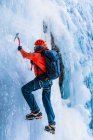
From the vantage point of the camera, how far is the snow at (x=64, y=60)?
288 inches

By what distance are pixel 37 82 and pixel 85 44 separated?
4715 mm

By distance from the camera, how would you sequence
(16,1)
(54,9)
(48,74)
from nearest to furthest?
1. (48,74)
2. (16,1)
3. (54,9)

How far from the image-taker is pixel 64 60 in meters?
10.2

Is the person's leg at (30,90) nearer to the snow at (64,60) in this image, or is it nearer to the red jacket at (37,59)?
the red jacket at (37,59)

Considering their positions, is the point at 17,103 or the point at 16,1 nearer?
the point at 17,103

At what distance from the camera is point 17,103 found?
24.1ft

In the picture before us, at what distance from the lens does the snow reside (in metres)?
7.32

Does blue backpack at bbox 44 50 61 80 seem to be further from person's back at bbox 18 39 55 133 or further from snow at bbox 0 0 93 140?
snow at bbox 0 0 93 140

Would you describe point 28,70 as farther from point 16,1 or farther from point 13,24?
point 16,1

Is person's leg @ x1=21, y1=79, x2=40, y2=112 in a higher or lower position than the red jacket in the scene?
lower

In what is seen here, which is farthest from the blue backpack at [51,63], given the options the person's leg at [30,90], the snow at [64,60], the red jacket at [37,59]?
the snow at [64,60]

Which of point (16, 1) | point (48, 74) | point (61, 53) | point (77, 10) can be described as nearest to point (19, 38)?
point (16, 1)

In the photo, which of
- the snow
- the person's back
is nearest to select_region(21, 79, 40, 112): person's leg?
the person's back

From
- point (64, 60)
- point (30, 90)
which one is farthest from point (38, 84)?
point (64, 60)
